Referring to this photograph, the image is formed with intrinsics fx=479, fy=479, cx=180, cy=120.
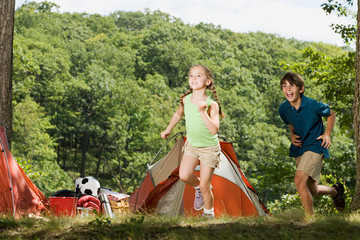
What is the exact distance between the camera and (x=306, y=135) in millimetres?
4738

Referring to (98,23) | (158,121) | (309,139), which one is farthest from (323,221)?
(98,23)

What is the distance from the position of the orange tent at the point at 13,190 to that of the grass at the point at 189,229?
1.20m

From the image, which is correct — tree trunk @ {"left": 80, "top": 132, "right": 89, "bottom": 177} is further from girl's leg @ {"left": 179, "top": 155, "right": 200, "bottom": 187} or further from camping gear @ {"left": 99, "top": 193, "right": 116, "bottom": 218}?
girl's leg @ {"left": 179, "top": 155, "right": 200, "bottom": 187}

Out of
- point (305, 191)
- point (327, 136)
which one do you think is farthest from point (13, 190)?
point (327, 136)

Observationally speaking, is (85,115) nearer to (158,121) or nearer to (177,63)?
(158,121)

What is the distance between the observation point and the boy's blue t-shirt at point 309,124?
15.3ft

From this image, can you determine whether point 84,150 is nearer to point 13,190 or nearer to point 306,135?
point 13,190

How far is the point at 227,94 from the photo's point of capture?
130 feet

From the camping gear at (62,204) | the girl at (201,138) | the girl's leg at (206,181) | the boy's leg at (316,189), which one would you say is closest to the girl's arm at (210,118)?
the girl at (201,138)

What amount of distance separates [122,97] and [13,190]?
107ft

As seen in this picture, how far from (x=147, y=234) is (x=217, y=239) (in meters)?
0.54

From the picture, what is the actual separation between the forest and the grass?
1968 centimetres

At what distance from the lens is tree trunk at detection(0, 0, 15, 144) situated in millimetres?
6141

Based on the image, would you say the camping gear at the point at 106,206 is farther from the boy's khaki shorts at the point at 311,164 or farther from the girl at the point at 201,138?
the boy's khaki shorts at the point at 311,164
